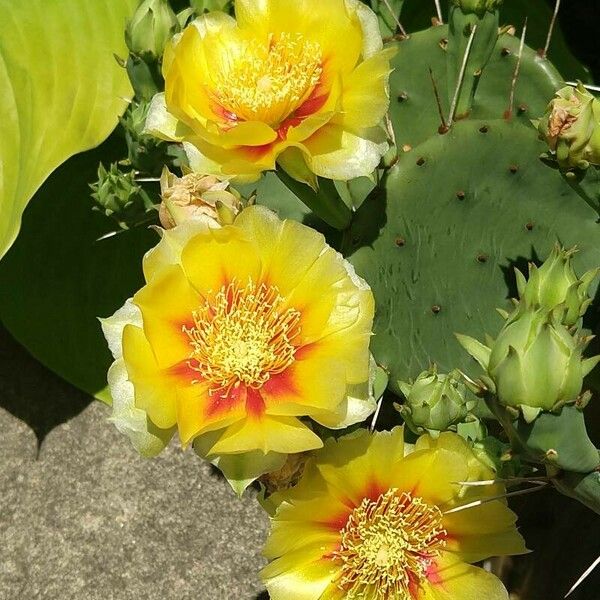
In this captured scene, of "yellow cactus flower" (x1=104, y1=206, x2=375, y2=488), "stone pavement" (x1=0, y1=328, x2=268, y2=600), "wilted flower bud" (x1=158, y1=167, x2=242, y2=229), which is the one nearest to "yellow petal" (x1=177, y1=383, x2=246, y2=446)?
"yellow cactus flower" (x1=104, y1=206, x2=375, y2=488)

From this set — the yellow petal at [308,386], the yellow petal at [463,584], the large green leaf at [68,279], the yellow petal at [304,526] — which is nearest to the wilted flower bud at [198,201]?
the yellow petal at [308,386]

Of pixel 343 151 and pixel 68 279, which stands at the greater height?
pixel 343 151

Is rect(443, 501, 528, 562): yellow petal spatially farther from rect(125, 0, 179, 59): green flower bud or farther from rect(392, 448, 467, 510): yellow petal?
rect(125, 0, 179, 59): green flower bud

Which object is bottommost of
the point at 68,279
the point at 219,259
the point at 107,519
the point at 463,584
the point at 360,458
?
the point at 107,519

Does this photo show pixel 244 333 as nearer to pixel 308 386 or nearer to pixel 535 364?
pixel 308 386

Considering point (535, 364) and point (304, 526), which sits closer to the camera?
point (535, 364)

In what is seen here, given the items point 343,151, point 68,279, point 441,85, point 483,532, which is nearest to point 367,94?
point 343,151

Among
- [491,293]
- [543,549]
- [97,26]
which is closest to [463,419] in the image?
[491,293]
